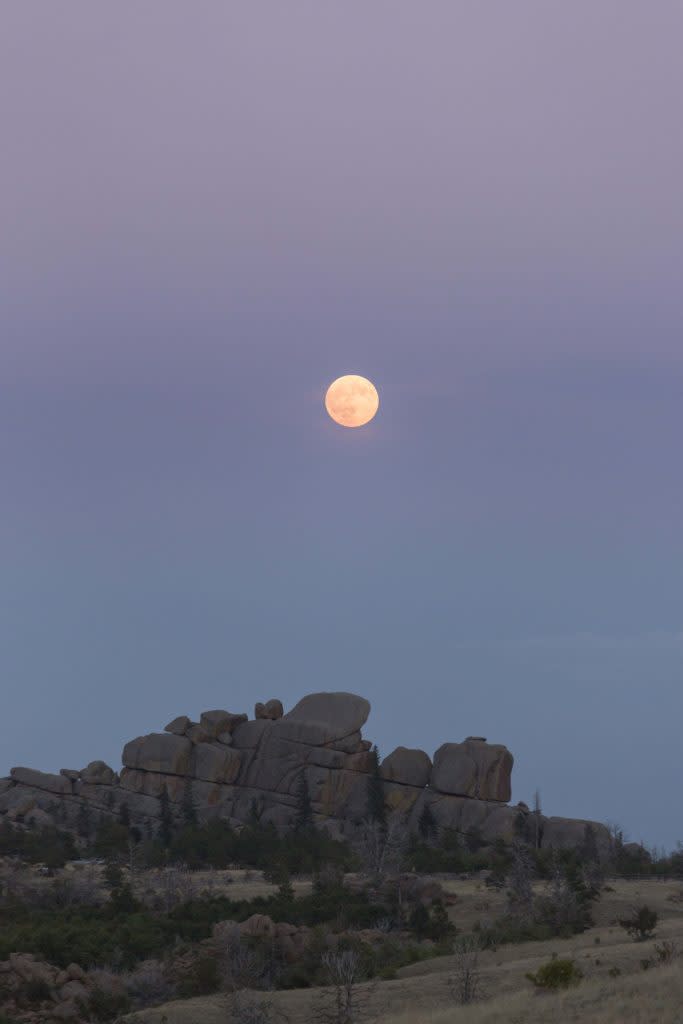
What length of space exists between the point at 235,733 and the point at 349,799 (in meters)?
14.6

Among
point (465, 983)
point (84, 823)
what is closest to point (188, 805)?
point (84, 823)

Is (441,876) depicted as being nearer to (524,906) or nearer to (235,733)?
(524,906)

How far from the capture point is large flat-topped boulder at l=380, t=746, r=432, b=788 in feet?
320

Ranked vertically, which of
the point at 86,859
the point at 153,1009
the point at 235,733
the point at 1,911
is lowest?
the point at 153,1009

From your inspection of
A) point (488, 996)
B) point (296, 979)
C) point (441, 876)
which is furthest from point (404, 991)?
point (441, 876)

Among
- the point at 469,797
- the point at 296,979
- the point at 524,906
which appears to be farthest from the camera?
the point at 469,797

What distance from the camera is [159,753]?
10444cm

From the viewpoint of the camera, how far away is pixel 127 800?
4107 inches

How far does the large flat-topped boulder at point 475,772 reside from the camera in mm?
93812

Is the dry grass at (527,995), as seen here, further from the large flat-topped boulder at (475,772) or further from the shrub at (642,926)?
the large flat-topped boulder at (475,772)

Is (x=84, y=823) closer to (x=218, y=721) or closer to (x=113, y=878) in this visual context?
(x=218, y=721)

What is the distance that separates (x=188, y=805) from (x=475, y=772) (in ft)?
84.0

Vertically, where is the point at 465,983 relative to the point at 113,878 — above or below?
below

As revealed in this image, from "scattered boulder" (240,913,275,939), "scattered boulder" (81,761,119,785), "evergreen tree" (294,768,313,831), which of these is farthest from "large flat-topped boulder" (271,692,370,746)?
"scattered boulder" (240,913,275,939)
